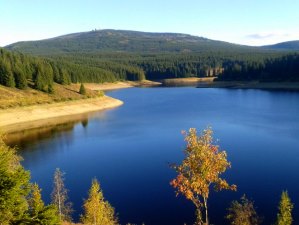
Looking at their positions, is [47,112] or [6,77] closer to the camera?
[47,112]

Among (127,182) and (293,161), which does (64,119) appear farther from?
(293,161)

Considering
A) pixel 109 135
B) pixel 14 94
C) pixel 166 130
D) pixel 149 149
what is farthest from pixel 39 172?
pixel 14 94

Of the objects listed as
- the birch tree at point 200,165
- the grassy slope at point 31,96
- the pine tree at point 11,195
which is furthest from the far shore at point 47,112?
the birch tree at point 200,165

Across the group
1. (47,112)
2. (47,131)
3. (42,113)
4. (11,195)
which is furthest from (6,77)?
(11,195)

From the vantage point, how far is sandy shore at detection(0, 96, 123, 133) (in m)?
84.8

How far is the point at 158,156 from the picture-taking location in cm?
5797

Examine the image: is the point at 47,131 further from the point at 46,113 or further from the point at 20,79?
the point at 20,79

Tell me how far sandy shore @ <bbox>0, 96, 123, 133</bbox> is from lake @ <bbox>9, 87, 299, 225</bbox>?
559 cm

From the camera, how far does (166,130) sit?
80.2 m

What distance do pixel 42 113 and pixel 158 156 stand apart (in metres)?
46.7

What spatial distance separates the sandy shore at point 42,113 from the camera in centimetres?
8481

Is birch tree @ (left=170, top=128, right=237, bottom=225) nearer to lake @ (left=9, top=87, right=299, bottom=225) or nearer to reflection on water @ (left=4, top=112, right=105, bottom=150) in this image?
lake @ (left=9, top=87, right=299, bottom=225)

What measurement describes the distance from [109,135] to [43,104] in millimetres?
29415

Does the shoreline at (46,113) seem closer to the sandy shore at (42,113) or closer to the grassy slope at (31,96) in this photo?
the sandy shore at (42,113)
